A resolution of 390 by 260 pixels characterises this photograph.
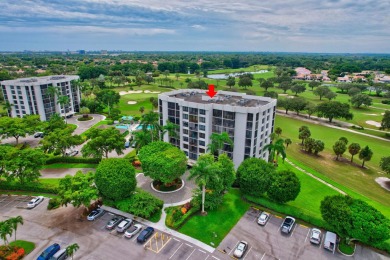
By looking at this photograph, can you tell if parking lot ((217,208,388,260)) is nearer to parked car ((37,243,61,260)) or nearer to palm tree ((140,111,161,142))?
parked car ((37,243,61,260))

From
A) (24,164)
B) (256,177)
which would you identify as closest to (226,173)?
(256,177)

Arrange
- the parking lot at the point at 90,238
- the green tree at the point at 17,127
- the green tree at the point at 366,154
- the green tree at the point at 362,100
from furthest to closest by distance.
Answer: the green tree at the point at 362,100 < the green tree at the point at 17,127 < the green tree at the point at 366,154 < the parking lot at the point at 90,238

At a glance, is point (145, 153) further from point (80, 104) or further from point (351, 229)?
point (80, 104)

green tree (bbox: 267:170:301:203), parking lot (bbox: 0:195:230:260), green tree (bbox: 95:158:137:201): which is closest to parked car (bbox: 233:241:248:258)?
parking lot (bbox: 0:195:230:260)

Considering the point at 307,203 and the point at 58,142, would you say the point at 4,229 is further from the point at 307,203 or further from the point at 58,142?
the point at 307,203

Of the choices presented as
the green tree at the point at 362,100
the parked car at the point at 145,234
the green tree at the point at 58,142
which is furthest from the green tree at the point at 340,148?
the green tree at the point at 362,100

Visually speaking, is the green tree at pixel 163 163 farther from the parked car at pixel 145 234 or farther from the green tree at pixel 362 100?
the green tree at pixel 362 100
